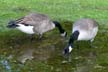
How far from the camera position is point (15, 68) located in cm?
1120

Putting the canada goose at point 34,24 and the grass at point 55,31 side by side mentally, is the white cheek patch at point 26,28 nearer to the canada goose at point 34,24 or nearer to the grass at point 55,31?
the canada goose at point 34,24

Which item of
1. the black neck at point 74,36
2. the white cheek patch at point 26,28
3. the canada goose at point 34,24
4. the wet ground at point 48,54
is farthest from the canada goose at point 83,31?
the white cheek patch at point 26,28

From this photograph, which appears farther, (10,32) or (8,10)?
(8,10)

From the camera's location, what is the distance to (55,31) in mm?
16000

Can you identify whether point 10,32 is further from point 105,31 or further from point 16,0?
point 16,0

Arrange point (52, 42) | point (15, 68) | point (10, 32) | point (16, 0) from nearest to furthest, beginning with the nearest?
point (15, 68) → point (52, 42) → point (10, 32) → point (16, 0)

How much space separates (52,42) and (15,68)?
10.6 ft

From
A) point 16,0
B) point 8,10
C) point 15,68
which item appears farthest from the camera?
point 16,0

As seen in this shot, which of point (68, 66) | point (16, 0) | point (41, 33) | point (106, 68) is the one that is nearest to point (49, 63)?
point (68, 66)

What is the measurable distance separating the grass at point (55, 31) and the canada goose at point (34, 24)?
42cm

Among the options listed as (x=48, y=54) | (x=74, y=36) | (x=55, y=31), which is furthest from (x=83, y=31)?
(x=55, y=31)

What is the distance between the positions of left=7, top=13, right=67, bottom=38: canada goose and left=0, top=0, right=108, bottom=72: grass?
0.42m

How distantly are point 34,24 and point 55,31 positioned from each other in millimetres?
2090

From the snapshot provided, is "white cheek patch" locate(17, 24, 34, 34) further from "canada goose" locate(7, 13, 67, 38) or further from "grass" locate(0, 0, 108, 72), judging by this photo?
"grass" locate(0, 0, 108, 72)
